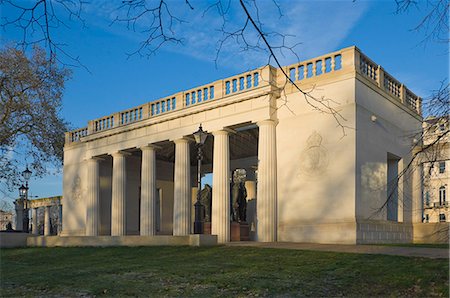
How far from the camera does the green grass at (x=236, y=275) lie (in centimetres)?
973

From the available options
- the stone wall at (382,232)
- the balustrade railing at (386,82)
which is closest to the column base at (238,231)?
the stone wall at (382,232)

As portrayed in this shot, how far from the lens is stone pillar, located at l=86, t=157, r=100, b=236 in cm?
3347

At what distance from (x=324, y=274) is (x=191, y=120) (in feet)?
55.9

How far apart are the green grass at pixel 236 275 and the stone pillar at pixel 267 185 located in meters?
5.80

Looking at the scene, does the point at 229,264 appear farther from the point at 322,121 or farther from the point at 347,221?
the point at 322,121

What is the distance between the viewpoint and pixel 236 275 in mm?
11430

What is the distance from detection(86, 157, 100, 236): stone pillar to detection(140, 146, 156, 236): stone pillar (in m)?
5.42

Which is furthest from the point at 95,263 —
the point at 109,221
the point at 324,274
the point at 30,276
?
the point at 109,221

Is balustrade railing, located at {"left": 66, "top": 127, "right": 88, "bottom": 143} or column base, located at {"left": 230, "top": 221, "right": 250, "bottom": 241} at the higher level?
balustrade railing, located at {"left": 66, "top": 127, "right": 88, "bottom": 143}

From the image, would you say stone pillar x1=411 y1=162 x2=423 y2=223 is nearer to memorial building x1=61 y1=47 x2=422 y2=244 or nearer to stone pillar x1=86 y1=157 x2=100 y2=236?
memorial building x1=61 y1=47 x2=422 y2=244

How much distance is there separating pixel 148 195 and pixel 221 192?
672cm

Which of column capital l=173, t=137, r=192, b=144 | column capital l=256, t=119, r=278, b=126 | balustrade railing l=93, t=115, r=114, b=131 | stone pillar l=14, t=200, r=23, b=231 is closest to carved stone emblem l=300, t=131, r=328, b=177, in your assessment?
column capital l=256, t=119, r=278, b=126

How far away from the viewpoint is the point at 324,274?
36.9 feet

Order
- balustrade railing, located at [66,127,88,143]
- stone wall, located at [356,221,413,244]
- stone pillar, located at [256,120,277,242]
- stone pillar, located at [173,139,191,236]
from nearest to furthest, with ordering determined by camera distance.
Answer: stone wall, located at [356,221,413,244] → stone pillar, located at [256,120,277,242] → stone pillar, located at [173,139,191,236] → balustrade railing, located at [66,127,88,143]
